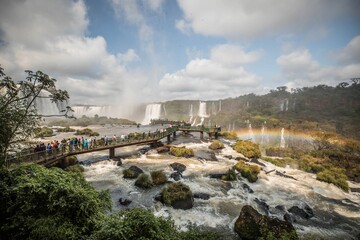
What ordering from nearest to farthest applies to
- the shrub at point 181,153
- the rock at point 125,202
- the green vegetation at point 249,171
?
1. the rock at point 125,202
2. the green vegetation at point 249,171
3. the shrub at point 181,153

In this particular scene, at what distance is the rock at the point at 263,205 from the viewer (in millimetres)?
16495

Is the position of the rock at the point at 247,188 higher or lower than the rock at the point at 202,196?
lower

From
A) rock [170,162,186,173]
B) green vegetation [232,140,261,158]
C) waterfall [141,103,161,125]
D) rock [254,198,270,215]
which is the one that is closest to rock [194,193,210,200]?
rock [254,198,270,215]

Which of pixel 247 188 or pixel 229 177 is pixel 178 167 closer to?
pixel 229 177

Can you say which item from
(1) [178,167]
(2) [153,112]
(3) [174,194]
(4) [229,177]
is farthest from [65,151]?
(2) [153,112]

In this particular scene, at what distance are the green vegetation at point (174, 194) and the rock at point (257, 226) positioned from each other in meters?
4.62

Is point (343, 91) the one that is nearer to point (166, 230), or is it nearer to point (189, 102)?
point (189, 102)

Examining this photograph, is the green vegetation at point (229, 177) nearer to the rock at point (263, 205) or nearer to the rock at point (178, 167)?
the rock at point (263, 205)

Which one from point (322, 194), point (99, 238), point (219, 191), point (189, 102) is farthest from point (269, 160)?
point (189, 102)

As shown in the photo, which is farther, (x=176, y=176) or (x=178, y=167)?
(x=178, y=167)

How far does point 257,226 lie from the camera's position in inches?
478

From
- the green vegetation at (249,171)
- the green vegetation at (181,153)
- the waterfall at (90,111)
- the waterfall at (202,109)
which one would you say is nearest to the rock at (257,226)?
the green vegetation at (249,171)

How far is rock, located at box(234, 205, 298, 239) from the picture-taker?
1155cm

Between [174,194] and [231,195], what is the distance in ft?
18.3
